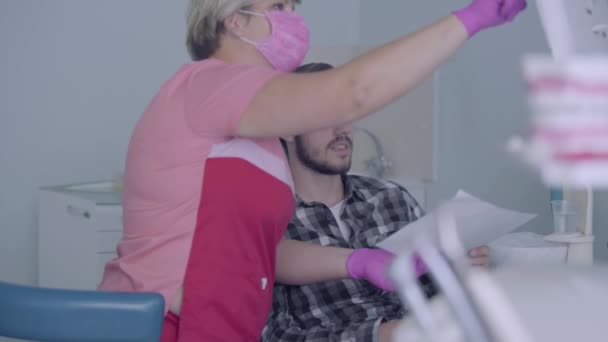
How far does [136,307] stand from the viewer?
1.15 m

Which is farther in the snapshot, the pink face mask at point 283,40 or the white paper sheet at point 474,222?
the white paper sheet at point 474,222

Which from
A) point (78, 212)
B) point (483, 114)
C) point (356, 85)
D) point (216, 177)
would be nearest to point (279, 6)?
point (216, 177)

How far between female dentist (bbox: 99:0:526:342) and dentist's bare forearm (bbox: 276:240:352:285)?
31 cm

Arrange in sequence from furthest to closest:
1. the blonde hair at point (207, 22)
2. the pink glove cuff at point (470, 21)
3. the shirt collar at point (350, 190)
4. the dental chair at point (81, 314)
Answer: the shirt collar at point (350, 190) → the blonde hair at point (207, 22) → the dental chair at point (81, 314) → the pink glove cuff at point (470, 21)

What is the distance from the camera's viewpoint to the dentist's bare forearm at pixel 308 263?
5.48ft

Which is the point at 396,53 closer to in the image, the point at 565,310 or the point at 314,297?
the point at 565,310

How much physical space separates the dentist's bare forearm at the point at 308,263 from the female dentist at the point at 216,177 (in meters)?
0.31

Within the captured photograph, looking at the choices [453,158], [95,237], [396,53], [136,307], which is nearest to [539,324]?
[396,53]

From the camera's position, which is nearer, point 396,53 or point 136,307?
point 396,53

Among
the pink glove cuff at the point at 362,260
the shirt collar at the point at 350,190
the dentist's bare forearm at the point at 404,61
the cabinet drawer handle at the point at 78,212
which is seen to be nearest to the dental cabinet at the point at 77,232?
the cabinet drawer handle at the point at 78,212

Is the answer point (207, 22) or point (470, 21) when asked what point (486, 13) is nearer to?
point (470, 21)

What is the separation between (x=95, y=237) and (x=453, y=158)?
1.21 metres

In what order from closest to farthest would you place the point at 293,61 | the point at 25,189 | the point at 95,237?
the point at 293,61 < the point at 95,237 < the point at 25,189

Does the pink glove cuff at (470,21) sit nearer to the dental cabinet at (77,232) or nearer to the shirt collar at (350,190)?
the shirt collar at (350,190)
